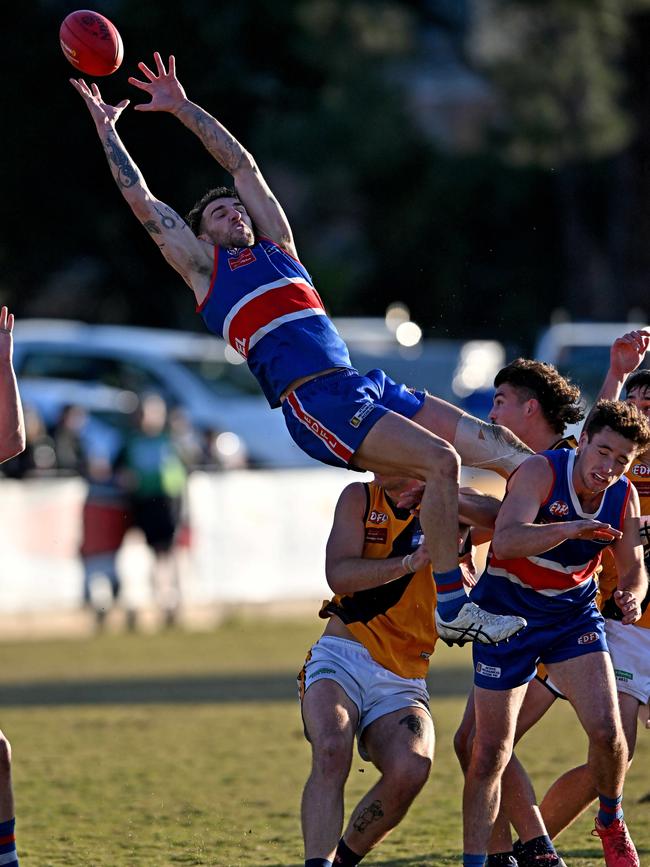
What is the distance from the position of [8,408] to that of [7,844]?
1.67 m

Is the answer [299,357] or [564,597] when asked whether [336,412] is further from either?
[564,597]

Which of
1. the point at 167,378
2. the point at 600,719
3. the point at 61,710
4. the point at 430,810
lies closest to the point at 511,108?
the point at 167,378

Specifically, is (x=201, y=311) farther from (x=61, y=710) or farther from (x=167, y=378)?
(x=167, y=378)

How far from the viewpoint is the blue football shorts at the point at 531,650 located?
6438mm

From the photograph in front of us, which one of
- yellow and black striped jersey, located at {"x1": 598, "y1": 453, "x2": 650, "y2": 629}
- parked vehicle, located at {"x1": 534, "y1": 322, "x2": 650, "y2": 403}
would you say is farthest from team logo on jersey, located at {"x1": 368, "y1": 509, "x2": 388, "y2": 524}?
parked vehicle, located at {"x1": 534, "y1": 322, "x2": 650, "y2": 403}

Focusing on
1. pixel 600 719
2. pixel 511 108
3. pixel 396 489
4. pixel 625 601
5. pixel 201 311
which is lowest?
pixel 600 719

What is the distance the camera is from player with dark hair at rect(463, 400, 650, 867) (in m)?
6.28

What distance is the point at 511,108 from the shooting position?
35.5 metres

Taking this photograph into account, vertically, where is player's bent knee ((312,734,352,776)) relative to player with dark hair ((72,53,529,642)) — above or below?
below

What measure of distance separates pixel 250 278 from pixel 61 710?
685 cm

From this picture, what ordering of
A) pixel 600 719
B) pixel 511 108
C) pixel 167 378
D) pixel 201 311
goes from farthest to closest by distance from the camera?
pixel 511 108 < pixel 167 378 < pixel 201 311 < pixel 600 719

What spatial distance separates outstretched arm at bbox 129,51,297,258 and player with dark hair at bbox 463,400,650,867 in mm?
1898

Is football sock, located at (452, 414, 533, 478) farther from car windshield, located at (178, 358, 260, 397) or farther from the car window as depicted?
car windshield, located at (178, 358, 260, 397)

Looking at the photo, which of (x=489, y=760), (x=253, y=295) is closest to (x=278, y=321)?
(x=253, y=295)
